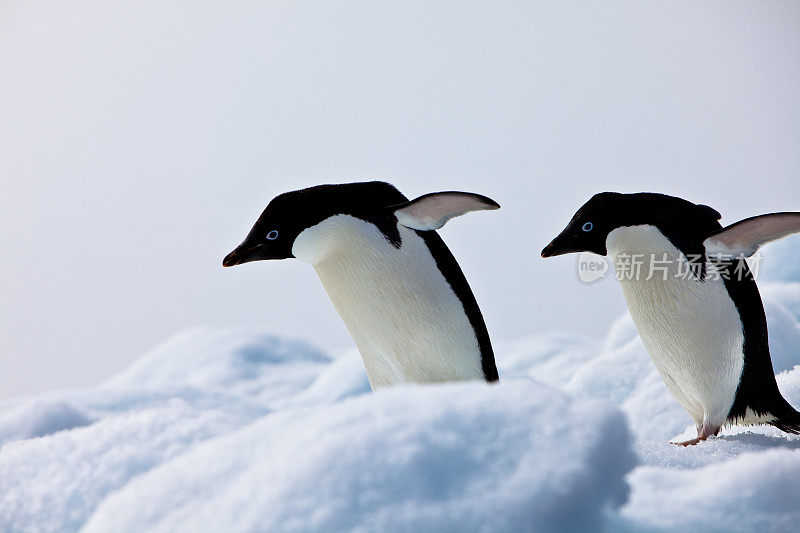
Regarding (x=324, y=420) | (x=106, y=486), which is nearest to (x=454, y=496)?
(x=324, y=420)

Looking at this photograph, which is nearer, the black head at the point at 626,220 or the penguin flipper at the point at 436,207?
the penguin flipper at the point at 436,207

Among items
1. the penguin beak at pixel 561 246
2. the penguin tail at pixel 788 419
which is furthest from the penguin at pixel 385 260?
the penguin tail at pixel 788 419

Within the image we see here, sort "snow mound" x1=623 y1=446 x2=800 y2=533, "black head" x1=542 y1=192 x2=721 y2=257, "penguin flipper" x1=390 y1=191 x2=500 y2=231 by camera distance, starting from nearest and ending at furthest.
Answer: "snow mound" x1=623 y1=446 x2=800 y2=533 < "penguin flipper" x1=390 y1=191 x2=500 y2=231 < "black head" x1=542 y1=192 x2=721 y2=257

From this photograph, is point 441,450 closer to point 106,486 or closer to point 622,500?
point 622,500

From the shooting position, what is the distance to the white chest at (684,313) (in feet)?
5.02

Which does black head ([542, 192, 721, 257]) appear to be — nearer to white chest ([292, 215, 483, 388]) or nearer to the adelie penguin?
the adelie penguin

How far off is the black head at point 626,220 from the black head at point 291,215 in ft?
1.47

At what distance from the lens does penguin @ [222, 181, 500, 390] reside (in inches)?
57.7

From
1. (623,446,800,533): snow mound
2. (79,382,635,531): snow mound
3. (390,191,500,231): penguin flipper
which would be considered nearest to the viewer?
(79,382,635,531): snow mound

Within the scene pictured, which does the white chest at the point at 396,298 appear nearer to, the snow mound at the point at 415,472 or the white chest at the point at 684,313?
the white chest at the point at 684,313

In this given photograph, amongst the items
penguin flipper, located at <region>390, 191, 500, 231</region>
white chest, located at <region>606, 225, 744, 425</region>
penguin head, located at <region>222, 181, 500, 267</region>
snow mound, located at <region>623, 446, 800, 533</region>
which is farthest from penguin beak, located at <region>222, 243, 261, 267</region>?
snow mound, located at <region>623, 446, 800, 533</region>

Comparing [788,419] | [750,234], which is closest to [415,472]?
[750,234]

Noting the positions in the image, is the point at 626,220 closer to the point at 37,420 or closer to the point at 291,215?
the point at 291,215

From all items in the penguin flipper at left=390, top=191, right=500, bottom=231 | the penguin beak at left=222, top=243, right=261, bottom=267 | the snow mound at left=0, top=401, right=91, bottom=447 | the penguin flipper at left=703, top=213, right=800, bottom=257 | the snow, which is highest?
the penguin flipper at left=390, top=191, right=500, bottom=231
